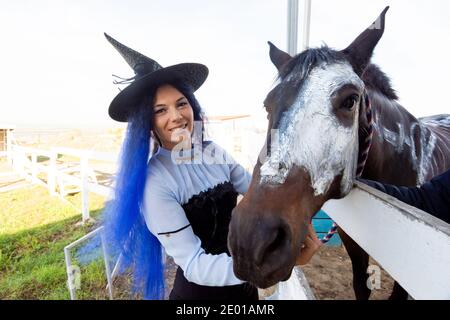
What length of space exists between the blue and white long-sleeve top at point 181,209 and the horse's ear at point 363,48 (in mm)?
953

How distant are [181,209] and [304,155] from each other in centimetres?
64

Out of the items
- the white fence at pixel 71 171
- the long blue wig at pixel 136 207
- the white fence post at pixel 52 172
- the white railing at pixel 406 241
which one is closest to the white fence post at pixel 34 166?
the white fence at pixel 71 171

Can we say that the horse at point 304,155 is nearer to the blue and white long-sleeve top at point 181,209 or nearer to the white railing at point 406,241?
the white railing at point 406,241

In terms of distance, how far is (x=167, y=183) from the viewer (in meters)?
1.34

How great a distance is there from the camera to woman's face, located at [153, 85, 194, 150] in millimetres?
1433

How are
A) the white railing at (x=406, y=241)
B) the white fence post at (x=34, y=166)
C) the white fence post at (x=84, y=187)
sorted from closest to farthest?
the white railing at (x=406, y=241)
the white fence post at (x=84, y=187)
the white fence post at (x=34, y=166)

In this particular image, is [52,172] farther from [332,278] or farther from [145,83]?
[332,278]

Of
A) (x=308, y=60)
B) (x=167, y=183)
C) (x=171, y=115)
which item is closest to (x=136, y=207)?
(x=167, y=183)

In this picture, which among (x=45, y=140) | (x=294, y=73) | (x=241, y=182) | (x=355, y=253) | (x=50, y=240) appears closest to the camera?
(x=294, y=73)

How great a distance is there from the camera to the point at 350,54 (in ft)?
4.75

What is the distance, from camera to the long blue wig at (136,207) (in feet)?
4.67

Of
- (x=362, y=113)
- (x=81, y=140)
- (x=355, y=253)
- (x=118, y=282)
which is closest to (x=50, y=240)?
(x=118, y=282)
